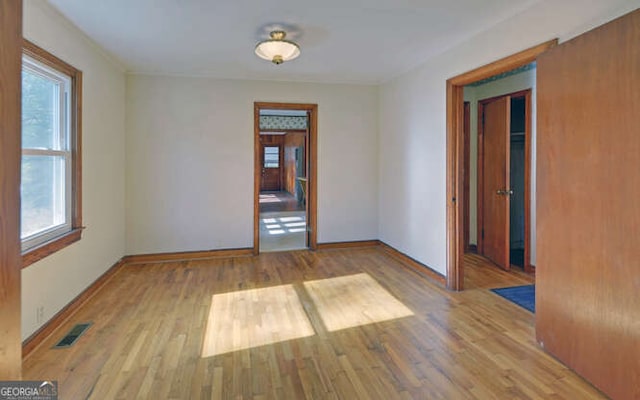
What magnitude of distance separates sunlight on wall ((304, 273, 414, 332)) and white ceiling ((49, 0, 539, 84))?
95.1 inches

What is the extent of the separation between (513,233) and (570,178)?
139 inches

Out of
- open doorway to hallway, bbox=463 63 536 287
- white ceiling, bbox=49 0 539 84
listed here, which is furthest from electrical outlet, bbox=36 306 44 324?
open doorway to hallway, bbox=463 63 536 287

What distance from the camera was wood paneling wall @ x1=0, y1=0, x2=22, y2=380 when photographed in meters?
0.79

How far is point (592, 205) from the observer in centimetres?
202

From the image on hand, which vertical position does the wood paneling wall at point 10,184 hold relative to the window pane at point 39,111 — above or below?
below

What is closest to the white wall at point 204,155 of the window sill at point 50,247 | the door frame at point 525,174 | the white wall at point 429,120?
the white wall at point 429,120

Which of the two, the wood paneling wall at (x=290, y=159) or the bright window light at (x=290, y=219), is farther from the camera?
the wood paneling wall at (x=290, y=159)

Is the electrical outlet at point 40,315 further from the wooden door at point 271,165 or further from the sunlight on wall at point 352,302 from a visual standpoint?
the wooden door at point 271,165

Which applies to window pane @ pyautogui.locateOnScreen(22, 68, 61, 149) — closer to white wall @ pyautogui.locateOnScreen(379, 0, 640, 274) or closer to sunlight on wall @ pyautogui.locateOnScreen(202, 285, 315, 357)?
sunlight on wall @ pyautogui.locateOnScreen(202, 285, 315, 357)

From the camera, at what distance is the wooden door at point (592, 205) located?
1794 millimetres

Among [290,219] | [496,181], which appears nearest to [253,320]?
[496,181]

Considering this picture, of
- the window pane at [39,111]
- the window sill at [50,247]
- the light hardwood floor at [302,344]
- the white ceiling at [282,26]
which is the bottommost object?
the light hardwood floor at [302,344]

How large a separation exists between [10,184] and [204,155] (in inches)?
165

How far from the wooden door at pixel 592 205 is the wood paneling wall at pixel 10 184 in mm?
2385
